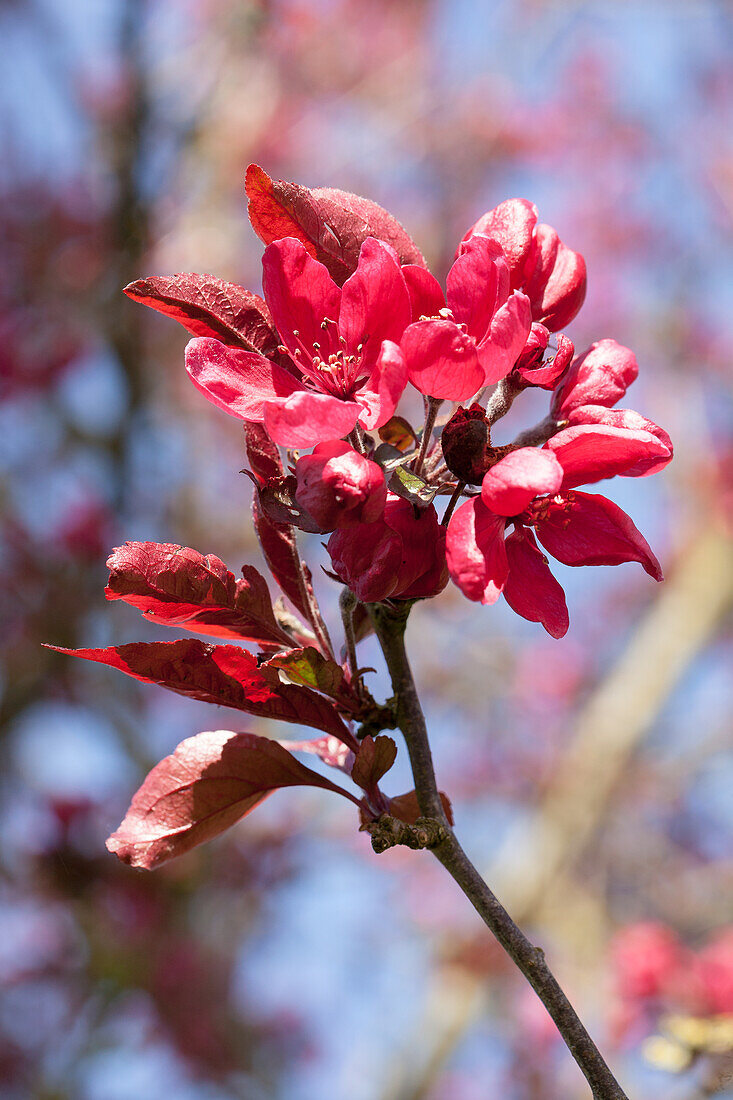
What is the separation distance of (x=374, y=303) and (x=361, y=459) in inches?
6.1

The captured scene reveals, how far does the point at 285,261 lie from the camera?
75 cm

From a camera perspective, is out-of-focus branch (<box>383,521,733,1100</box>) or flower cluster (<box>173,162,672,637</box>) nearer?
flower cluster (<box>173,162,672,637</box>)

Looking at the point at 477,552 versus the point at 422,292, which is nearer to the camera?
the point at 477,552

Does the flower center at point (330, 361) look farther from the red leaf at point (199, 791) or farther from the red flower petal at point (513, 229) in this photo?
the red leaf at point (199, 791)

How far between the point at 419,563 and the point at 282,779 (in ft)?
0.83

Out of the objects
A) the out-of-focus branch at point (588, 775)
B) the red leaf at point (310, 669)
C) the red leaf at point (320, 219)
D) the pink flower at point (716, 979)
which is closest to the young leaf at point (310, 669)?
the red leaf at point (310, 669)

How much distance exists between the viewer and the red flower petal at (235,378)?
721 millimetres

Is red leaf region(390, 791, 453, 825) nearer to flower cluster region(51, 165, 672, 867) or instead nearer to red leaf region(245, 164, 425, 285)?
flower cluster region(51, 165, 672, 867)

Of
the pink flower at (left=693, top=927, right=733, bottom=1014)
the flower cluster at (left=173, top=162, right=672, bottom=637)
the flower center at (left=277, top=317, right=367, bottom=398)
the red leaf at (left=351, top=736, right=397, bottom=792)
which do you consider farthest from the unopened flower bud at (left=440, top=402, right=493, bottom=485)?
the pink flower at (left=693, top=927, right=733, bottom=1014)

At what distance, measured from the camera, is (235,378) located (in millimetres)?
741

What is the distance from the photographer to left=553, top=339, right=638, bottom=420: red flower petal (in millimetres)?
782

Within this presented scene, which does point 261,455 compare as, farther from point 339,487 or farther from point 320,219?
point 320,219

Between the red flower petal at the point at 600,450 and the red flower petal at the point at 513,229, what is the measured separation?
0.56ft

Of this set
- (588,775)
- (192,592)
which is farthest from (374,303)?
(588,775)
